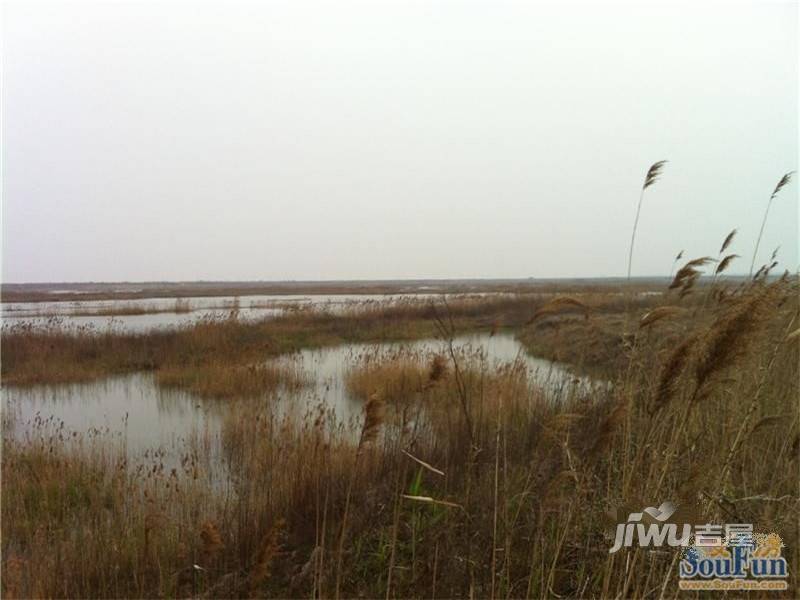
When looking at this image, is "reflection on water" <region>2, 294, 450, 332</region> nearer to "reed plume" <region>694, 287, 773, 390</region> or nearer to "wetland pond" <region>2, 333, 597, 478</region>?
"wetland pond" <region>2, 333, 597, 478</region>

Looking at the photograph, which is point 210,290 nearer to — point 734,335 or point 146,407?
point 146,407

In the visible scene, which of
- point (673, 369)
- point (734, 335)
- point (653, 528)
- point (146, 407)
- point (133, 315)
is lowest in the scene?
point (146, 407)

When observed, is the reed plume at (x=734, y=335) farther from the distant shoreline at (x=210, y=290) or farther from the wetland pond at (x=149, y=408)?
the distant shoreline at (x=210, y=290)

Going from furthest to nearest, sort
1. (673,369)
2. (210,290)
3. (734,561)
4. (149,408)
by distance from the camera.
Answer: (210,290) → (149,408) → (734,561) → (673,369)

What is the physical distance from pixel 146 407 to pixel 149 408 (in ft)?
0.38

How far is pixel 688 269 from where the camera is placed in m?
2.70

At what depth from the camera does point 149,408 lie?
8461 millimetres

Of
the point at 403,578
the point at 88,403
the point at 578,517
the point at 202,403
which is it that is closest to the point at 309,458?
the point at 403,578

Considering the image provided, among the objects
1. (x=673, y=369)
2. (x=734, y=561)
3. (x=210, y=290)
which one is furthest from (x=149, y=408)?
(x=210, y=290)

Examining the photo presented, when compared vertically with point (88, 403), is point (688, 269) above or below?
above

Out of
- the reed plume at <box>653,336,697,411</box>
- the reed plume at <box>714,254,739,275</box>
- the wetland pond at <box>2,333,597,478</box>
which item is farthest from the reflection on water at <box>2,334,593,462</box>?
the reed plume at <box>653,336,697,411</box>

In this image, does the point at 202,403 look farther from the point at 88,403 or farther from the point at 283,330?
the point at 283,330

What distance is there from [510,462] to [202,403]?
253 inches

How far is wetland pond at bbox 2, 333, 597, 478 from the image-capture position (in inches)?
251
